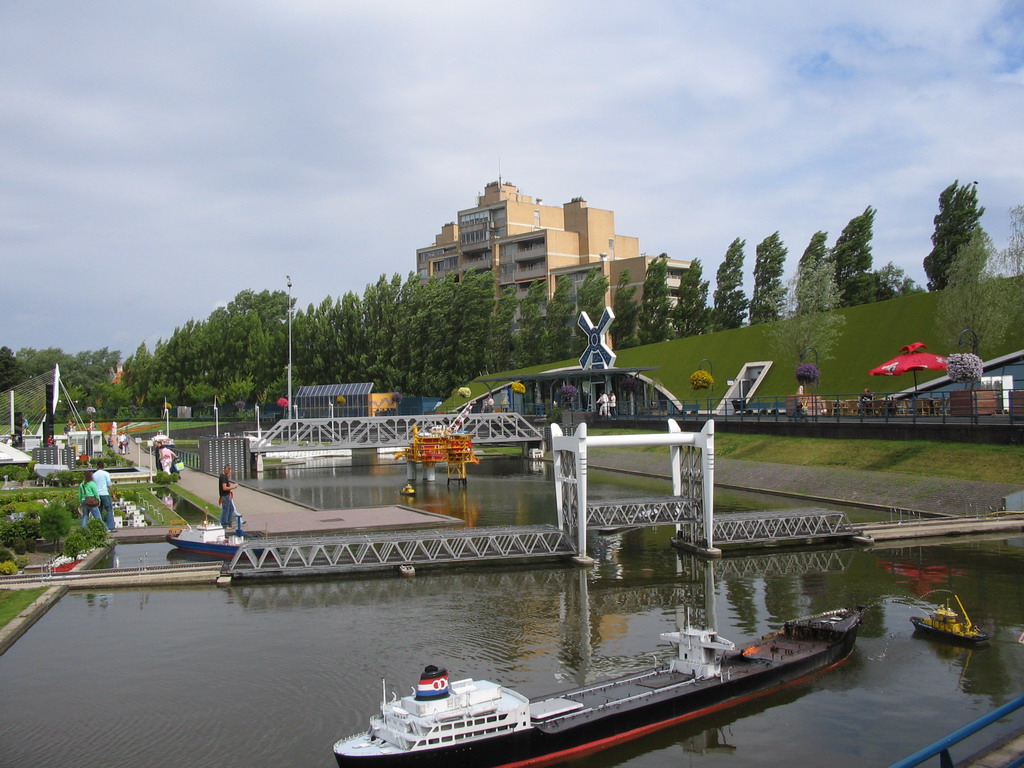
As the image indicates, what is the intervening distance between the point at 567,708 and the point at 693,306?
88117mm

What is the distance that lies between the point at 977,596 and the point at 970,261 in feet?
129

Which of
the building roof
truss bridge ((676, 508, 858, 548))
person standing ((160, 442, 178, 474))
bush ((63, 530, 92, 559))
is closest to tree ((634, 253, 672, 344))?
the building roof

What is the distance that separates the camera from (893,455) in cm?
4141

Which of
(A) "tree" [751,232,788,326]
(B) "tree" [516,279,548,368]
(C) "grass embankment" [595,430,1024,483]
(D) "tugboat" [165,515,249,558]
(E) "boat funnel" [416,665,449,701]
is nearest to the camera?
(E) "boat funnel" [416,665,449,701]

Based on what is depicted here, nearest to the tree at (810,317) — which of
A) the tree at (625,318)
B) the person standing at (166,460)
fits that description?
the tree at (625,318)

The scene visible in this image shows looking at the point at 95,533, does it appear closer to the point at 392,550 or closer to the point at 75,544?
the point at 75,544

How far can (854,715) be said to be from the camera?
51.4 feet

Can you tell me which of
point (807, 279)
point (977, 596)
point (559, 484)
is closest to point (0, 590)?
point (559, 484)

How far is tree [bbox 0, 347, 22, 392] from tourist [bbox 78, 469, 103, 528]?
102174 millimetres

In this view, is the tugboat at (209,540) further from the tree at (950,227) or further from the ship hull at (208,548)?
the tree at (950,227)

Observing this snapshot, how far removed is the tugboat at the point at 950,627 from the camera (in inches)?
759

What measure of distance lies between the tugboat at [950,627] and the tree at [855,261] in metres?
65.5

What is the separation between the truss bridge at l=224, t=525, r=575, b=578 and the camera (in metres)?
26.5

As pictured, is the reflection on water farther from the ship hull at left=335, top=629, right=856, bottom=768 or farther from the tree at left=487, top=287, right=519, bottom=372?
the tree at left=487, top=287, right=519, bottom=372
